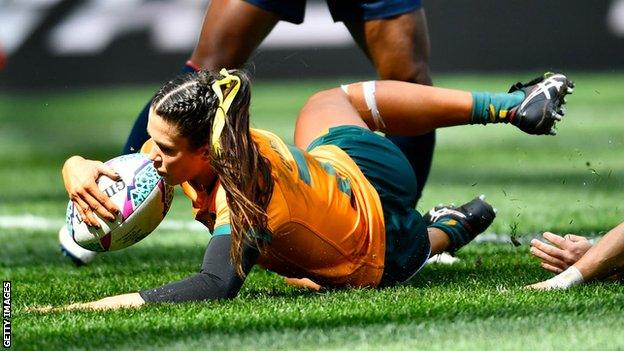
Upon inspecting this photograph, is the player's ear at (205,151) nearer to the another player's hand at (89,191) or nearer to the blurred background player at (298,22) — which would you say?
the another player's hand at (89,191)

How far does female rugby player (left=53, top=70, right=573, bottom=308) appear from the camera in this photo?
3.86 m

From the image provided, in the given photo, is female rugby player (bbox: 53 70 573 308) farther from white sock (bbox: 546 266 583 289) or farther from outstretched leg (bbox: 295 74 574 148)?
white sock (bbox: 546 266 583 289)

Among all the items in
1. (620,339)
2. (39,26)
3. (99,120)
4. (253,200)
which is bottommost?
(99,120)

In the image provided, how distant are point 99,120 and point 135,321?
7.95m

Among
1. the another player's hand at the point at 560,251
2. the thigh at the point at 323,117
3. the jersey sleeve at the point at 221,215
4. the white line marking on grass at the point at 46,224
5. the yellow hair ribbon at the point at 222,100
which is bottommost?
the white line marking on grass at the point at 46,224

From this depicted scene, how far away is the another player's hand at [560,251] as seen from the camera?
4.36 metres

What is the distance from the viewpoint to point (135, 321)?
3.69 meters

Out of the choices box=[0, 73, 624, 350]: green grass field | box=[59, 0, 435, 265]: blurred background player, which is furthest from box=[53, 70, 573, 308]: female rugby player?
box=[59, 0, 435, 265]: blurred background player

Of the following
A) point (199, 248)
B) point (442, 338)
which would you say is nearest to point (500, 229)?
point (199, 248)

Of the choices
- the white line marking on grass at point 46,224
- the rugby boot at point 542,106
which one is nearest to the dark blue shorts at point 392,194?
the rugby boot at point 542,106

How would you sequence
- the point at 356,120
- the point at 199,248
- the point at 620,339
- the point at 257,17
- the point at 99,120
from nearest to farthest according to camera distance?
the point at 620,339 < the point at 356,120 < the point at 257,17 < the point at 199,248 < the point at 99,120

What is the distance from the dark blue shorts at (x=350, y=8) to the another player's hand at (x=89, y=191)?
1.33 m

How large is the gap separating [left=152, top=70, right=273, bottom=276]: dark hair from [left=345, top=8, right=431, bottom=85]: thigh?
153 cm

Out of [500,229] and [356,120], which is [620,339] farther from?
[500,229]
